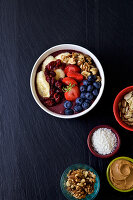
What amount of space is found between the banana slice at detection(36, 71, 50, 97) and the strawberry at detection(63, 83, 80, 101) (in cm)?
10

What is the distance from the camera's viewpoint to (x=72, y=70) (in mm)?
1544

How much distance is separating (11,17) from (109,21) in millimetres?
578

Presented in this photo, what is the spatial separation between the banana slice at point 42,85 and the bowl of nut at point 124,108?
1.18 feet

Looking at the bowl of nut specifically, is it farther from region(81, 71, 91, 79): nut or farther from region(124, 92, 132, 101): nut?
region(81, 71, 91, 79): nut

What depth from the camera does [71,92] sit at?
59.9 inches

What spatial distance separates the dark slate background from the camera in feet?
5.35

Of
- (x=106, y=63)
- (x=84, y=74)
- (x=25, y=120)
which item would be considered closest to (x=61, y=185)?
(x=25, y=120)

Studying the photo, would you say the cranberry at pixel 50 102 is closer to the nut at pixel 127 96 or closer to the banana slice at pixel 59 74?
the banana slice at pixel 59 74

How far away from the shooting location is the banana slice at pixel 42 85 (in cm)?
156

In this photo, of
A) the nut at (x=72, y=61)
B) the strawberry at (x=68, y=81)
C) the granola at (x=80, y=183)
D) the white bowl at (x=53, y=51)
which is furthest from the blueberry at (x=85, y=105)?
the granola at (x=80, y=183)

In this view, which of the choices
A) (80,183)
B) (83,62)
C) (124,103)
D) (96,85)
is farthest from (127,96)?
(80,183)

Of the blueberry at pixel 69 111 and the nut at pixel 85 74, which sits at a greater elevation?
the nut at pixel 85 74

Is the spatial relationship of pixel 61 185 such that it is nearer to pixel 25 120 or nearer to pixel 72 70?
pixel 25 120

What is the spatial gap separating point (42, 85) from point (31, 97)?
0.15 meters
